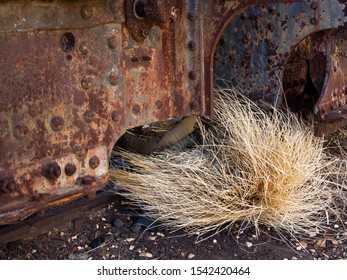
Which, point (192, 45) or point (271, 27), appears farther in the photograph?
point (271, 27)

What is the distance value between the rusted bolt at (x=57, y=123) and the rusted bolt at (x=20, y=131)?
0.41 ft

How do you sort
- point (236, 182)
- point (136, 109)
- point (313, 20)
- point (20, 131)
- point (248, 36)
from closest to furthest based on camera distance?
point (20, 131) → point (136, 109) → point (236, 182) → point (313, 20) → point (248, 36)

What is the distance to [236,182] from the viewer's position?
3.47 meters

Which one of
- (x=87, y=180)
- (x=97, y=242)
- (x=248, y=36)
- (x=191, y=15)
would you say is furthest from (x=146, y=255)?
(x=248, y=36)

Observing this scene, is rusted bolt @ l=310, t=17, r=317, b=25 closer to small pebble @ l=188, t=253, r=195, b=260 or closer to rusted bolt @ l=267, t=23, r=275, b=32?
rusted bolt @ l=267, t=23, r=275, b=32

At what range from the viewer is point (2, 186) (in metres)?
2.30

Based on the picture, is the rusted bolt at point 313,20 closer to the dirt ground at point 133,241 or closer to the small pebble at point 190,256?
the dirt ground at point 133,241

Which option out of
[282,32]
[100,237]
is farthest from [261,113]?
[100,237]

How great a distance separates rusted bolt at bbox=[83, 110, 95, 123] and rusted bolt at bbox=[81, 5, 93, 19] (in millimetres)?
391

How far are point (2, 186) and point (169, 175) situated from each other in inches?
56.1

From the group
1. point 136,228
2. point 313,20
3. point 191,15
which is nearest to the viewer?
point 191,15

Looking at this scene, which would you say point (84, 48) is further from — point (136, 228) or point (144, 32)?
point (136, 228)

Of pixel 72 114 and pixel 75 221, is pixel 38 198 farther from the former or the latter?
pixel 75 221

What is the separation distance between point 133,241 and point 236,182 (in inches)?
27.4
